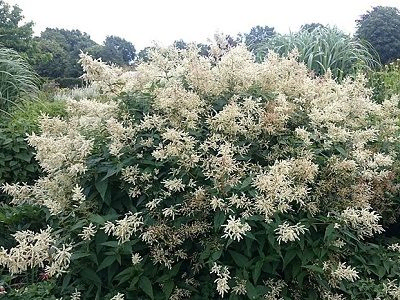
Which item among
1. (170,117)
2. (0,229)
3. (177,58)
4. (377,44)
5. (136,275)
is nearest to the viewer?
(136,275)

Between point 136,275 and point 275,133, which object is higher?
point 275,133

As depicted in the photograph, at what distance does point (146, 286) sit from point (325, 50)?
6.61 m

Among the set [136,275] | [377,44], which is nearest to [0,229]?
[136,275]

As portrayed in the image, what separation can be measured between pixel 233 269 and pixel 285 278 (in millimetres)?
326

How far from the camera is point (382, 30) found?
2122 cm

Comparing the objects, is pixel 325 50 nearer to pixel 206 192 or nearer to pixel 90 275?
pixel 206 192

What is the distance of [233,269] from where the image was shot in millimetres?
2707

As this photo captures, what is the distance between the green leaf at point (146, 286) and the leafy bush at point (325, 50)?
223 inches

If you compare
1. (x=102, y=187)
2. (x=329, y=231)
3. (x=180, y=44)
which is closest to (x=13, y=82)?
(x=180, y=44)

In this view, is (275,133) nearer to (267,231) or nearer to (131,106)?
(267,231)

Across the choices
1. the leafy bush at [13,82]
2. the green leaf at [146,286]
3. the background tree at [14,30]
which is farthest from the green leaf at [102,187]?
the background tree at [14,30]

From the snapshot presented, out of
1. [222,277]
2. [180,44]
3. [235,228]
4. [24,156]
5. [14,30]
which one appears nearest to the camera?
[235,228]

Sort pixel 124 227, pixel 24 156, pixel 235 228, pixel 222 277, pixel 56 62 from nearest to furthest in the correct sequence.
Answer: pixel 235 228
pixel 124 227
pixel 222 277
pixel 24 156
pixel 56 62

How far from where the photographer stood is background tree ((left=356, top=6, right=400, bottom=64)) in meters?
20.4
